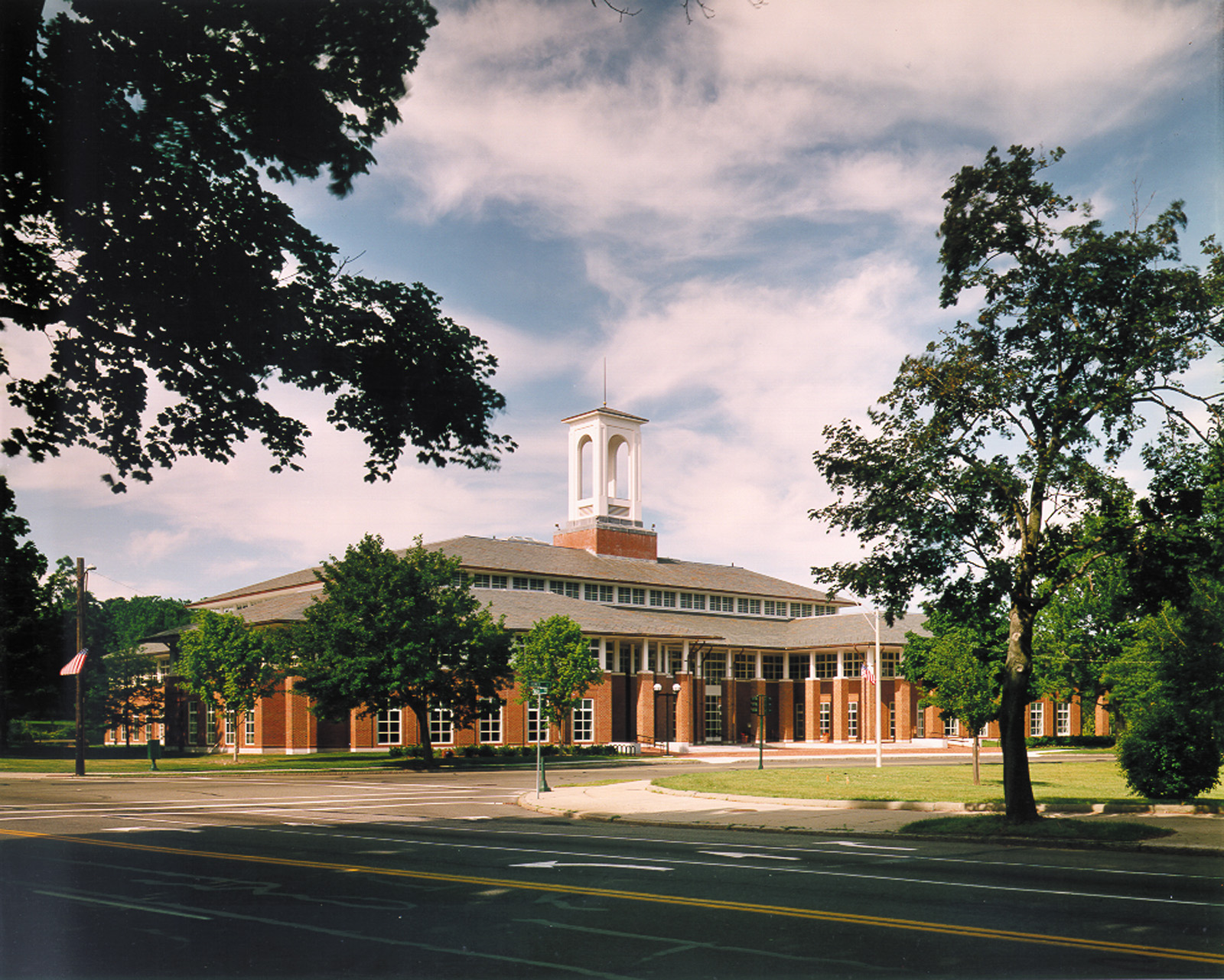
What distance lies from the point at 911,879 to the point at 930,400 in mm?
9332

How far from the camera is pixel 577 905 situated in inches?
449

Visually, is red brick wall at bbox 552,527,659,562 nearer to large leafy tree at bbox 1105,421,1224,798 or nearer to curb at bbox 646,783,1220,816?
curb at bbox 646,783,1220,816

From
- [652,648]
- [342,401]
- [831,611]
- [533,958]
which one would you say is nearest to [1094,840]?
[533,958]

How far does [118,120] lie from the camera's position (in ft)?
39.2

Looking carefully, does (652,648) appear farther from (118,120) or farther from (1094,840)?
(118,120)

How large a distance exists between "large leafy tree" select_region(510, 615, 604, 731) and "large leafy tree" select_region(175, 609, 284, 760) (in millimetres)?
11220

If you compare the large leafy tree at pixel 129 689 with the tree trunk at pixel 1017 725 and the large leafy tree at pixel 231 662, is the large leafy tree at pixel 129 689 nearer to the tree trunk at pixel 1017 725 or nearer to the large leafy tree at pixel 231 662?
the large leafy tree at pixel 231 662

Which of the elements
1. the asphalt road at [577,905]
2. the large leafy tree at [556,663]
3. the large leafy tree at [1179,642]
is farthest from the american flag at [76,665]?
the large leafy tree at [1179,642]

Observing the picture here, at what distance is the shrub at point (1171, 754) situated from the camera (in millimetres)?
21125

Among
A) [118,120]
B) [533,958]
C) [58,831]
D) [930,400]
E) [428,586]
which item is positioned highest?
[118,120]

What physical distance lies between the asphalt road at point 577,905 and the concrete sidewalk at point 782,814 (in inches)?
42.9

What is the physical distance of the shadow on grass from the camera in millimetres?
17906

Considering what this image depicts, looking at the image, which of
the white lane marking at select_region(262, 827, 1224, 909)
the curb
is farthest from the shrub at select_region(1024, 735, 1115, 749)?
the white lane marking at select_region(262, 827, 1224, 909)

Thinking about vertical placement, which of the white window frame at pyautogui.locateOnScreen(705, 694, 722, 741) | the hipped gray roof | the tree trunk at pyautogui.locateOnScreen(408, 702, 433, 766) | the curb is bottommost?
the white window frame at pyautogui.locateOnScreen(705, 694, 722, 741)
